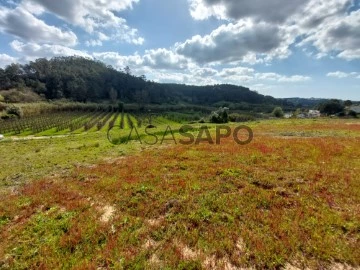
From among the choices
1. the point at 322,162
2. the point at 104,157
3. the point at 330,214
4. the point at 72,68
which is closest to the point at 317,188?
the point at 330,214

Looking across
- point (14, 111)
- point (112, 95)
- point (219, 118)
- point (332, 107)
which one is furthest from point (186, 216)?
point (112, 95)

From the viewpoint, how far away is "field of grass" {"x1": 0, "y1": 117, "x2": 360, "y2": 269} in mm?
6309

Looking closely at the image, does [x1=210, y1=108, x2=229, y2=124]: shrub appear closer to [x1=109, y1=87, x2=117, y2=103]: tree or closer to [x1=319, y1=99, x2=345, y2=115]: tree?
[x1=319, y1=99, x2=345, y2=115]: tree

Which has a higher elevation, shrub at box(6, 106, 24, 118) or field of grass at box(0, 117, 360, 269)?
field of grass at box(0, 117, 360, 269)

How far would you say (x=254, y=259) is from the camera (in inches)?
244

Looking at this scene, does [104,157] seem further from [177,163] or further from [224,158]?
[224,158]

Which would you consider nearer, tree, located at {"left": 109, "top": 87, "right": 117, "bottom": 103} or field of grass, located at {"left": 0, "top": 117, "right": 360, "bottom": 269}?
field of grass, located at {"left": 0, "top": 117, "right": 360, "bottom": 269}

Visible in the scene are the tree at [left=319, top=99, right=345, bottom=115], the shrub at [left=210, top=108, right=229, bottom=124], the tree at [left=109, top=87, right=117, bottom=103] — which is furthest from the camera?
the tree at [left=109, top=87, right=117, bottom=103]

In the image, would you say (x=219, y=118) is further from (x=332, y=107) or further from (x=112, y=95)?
(x=112, y=95)

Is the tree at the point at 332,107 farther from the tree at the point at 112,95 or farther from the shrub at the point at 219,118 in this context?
the tree at the point at 112,95

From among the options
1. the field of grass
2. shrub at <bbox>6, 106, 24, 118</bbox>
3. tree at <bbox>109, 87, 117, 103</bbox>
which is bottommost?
shrub at <bbox>6, 106, 24, 118</bbox>

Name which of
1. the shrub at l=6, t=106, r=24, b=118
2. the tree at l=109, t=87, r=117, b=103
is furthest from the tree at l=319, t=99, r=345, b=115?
the tree at l=109, t=87, r=117, b=103

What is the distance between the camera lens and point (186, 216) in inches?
330

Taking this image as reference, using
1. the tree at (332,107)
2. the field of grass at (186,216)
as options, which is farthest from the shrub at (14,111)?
the tree at (332,107)
